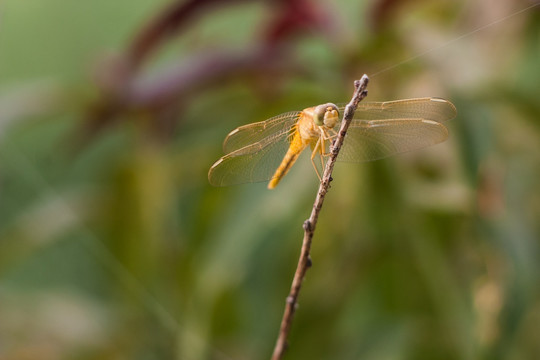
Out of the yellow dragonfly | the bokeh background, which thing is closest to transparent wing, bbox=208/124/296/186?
the yellow dragonfly

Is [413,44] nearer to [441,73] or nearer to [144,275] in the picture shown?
[441,73]

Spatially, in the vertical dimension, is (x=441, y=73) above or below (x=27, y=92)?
below

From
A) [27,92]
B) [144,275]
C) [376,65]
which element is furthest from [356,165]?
[27,92]

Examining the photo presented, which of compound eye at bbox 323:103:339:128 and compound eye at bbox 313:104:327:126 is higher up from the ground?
compound eye at bbox 313:104:327:126

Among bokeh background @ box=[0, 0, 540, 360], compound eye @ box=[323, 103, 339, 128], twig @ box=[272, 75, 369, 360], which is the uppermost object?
bokeh background @ box=[0, 0, 540, 360]

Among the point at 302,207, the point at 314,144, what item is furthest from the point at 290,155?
the point at 302,207

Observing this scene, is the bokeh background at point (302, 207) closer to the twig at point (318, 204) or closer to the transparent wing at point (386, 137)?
the transparent wing at point (386, 137)

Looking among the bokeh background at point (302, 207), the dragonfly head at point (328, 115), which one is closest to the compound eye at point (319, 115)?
the dragonfly head at point (328, 115)

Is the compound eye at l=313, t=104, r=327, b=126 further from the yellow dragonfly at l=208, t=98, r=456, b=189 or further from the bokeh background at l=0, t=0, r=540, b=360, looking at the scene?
the bokeh background at l=0, t=0, r=540, b=360
